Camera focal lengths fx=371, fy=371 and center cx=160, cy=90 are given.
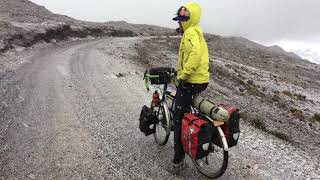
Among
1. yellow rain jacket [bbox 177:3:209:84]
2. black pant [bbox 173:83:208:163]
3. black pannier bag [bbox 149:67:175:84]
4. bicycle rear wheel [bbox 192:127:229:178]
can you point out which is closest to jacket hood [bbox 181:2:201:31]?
yellow rain jacket [bbox 177:3:209:84]

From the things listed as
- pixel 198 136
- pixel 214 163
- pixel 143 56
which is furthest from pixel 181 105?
pixel 143 56

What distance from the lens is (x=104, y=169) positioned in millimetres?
8094

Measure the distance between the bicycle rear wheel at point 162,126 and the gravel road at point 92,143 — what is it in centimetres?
27

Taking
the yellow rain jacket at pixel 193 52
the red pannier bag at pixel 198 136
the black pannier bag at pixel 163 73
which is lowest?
the red pannier bag at pixel 198 136

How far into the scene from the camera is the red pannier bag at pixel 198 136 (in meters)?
6.84

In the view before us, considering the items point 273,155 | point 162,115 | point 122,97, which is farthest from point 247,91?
point 162,115

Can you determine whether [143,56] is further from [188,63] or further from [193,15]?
[188,63]

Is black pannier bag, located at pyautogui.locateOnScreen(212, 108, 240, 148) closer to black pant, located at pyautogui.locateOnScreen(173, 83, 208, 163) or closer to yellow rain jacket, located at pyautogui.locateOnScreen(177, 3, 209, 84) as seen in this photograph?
black pant, located at pyautogui.locateOnScreen(173, 83, 208, 163)

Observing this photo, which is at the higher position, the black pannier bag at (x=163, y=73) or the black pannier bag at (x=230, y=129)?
the black pannier bag at (x=163, y=73)

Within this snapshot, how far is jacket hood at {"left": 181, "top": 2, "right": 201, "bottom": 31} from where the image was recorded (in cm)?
705

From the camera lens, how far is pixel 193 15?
7082 millimetres

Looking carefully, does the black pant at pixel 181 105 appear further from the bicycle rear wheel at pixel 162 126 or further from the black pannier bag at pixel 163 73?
the black pannier bag at pixel 163 73

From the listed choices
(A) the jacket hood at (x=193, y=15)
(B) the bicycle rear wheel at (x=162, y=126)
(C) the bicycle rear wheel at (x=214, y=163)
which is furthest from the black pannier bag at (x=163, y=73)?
(C) the bicycle rear wheel at (x=214, y=163)

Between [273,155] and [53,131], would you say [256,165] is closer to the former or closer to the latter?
[273,155]
